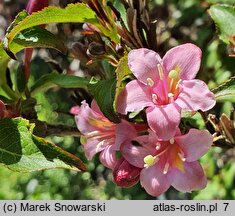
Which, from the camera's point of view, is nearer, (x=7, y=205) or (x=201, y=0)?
(x=7, y=205)

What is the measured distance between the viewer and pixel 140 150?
39.2 inches

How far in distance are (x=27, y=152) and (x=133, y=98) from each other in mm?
195

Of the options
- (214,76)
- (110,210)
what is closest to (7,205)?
(110,210)

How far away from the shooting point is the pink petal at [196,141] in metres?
0.99

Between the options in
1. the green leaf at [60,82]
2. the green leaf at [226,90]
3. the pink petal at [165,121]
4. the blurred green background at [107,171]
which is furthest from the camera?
the blurred green background at [107,171]

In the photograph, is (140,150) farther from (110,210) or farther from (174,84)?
(110,210)

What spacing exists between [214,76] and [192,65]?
0.81m

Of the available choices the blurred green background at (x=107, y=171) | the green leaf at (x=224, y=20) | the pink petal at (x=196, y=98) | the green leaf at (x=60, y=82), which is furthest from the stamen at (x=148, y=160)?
the blurred green background at (x=107, y=171)

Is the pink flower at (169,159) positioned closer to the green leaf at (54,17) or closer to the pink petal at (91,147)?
the pink petal at (91,147)

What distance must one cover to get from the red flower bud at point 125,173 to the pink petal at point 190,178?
0.07 metres

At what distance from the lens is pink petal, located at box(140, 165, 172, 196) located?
1.00m

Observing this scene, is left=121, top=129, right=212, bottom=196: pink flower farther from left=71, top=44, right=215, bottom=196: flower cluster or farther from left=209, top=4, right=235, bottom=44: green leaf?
left=209, top=4, right=235, bottom=44: green leaf

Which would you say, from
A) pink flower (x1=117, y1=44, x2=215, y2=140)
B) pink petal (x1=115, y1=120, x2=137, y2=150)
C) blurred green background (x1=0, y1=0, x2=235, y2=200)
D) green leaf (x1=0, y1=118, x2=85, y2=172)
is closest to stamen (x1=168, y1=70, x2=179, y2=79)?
pink flower (x1=117, y1=44, x2=215, y2=140)

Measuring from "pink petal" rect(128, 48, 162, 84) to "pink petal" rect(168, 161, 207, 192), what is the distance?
0.17 m
